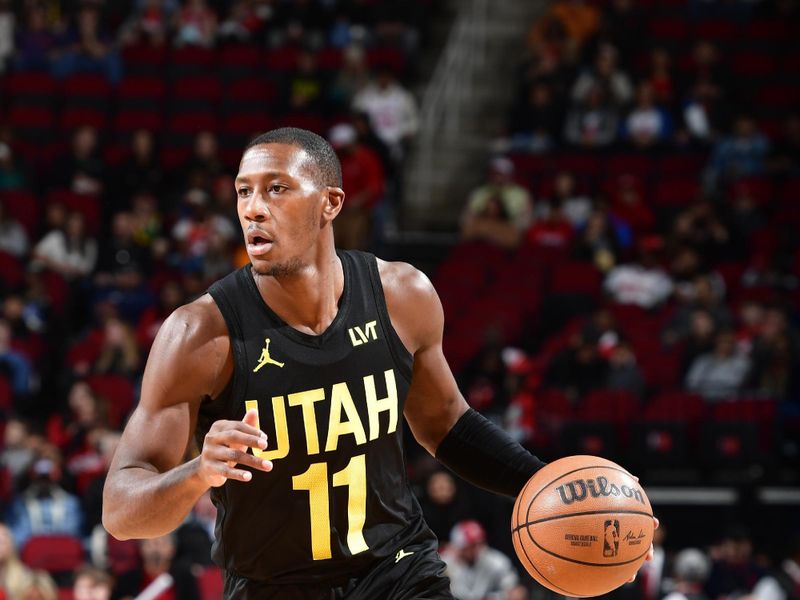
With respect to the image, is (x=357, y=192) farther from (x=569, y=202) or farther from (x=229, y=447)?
(x=229, y=447)

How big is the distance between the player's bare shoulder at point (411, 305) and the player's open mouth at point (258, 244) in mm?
510

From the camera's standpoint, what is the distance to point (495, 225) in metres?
13.5

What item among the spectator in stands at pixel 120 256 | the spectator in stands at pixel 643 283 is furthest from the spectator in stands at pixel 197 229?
the spectator in stands at pixel 643 283

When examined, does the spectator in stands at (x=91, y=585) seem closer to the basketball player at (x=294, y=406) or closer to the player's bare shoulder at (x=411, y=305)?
the basketball player at (x=294, y=406)

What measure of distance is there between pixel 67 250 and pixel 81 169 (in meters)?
1.22

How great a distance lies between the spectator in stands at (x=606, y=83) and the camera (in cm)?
1459

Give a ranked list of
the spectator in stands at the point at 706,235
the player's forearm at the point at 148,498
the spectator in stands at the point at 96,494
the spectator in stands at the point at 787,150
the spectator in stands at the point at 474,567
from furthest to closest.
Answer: the spectator in stands at the point at 787,150 → the spectator in stands at the point at 706,235 → the spectator in stands at the point at 96,494 → the spectator in stands at the point at 474,567 → the player's forearm at the point at 148,498

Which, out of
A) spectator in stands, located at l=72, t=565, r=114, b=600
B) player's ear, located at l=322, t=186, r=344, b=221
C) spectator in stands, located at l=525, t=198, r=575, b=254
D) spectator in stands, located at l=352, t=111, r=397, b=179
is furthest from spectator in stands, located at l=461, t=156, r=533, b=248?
player's ear, located at l=322, t=186, r=344, b=221

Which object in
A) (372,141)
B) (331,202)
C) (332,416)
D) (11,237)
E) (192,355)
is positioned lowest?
(11,237)

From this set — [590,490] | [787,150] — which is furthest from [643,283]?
Result: [590,490]

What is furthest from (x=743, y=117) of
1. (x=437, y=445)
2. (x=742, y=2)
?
(x=437, y=445)

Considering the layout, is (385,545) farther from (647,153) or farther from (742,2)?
(742,2)

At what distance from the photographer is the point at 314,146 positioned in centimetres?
396

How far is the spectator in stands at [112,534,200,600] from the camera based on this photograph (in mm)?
8953
